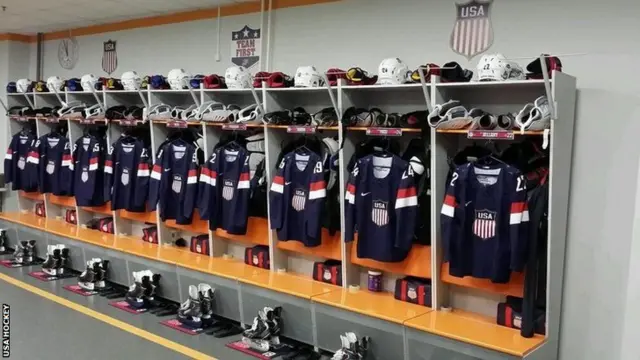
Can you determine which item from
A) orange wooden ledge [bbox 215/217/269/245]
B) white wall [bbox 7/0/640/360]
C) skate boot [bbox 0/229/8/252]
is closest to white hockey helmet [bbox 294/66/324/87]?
white wall [bbox 7/0/640/360]

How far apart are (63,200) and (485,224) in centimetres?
544

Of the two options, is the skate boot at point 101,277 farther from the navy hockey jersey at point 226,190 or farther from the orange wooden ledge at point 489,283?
the orange wooden ledge at point 489,283

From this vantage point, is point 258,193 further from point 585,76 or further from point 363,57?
point 585,76

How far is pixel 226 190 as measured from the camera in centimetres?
509

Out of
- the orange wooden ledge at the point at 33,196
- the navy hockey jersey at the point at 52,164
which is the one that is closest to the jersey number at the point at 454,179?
the navy hockey jersey at the point at 52,164

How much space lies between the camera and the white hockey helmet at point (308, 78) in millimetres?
4527

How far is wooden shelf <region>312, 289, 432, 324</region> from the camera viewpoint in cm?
381

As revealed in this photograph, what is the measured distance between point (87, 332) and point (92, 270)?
102 cm

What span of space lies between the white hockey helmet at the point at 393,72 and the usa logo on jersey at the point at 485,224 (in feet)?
3.54

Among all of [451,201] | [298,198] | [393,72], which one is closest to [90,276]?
[298,198]

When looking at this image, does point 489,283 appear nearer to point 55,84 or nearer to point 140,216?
point 140,216

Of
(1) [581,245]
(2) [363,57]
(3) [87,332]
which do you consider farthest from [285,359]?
(2) [363,57]

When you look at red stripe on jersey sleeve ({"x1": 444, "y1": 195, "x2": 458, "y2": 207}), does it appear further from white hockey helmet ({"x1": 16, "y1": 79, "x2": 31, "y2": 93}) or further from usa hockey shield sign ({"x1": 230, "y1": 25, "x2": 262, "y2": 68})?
white hockey helmet ({"x1": 16, "y1": 79, "x2": 31, "y2": 93})

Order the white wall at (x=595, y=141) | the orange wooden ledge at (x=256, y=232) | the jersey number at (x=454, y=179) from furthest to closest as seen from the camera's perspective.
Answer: the orange wooden ledge at (x=256, y=232) < the jersey number at (x=454, y=179) < the white wall at (x=595, y=141)
